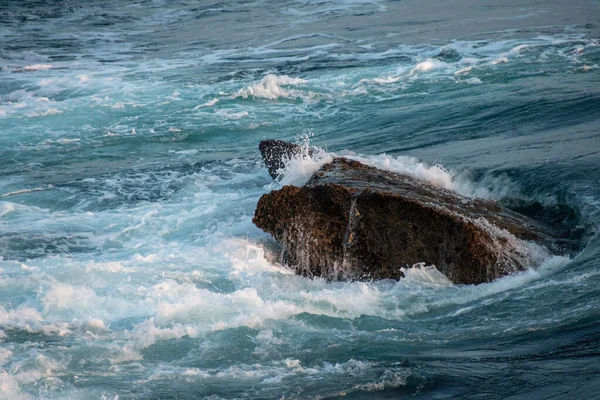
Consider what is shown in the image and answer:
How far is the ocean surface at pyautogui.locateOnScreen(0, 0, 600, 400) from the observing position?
5637mm

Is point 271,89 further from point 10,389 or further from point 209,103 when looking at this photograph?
point 10,389

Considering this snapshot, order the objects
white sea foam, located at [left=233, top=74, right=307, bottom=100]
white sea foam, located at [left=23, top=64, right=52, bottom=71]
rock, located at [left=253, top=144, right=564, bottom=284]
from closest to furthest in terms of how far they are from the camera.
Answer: rock, located at [left=253, top=144, right=564, bottom=284] → white sea foam, located at [left=233, top=74, right=307, bottom=100] → white sea foam, located at [left=23, top=64, right=52, bottom=71]

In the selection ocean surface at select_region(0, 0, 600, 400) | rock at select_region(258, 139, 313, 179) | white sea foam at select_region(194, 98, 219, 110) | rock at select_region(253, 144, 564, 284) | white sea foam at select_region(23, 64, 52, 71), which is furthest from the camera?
white sea foam at select_region(23, 64, 52, 71)

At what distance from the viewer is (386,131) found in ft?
46.4

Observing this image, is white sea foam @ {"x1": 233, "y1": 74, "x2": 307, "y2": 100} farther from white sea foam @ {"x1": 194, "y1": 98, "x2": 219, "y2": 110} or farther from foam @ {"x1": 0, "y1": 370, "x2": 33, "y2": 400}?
foam @ {"x1": 0, "y1": 370, "x2": 33, "y2": 400}

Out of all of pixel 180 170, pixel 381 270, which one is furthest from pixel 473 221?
pixel 180 170

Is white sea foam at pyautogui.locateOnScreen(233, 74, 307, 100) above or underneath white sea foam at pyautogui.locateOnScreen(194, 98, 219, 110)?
above

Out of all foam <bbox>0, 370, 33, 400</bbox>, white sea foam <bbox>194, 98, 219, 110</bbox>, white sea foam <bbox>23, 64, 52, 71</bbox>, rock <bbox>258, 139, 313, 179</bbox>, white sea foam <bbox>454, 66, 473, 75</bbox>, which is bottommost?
foam <bbox>0, 370, 33, 400</bbox>

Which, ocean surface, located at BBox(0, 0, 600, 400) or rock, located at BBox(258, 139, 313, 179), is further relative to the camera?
rock, located at BBox(258, 139, 313, 179)

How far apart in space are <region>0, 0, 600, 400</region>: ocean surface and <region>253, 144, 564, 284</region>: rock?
0.59 feet

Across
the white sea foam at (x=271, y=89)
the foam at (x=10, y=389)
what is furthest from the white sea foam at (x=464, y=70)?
the foam at (x=10, y=389)

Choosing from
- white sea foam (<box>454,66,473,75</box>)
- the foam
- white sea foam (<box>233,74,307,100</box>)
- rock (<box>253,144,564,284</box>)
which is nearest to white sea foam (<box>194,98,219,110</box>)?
white sea foam (<box>233,74,307,100</box>)

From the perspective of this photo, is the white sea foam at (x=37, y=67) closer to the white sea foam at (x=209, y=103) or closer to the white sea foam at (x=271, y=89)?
the white sea foam at (x=209, y=103)

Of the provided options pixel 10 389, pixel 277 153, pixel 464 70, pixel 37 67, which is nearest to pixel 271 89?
pixel 464 70
